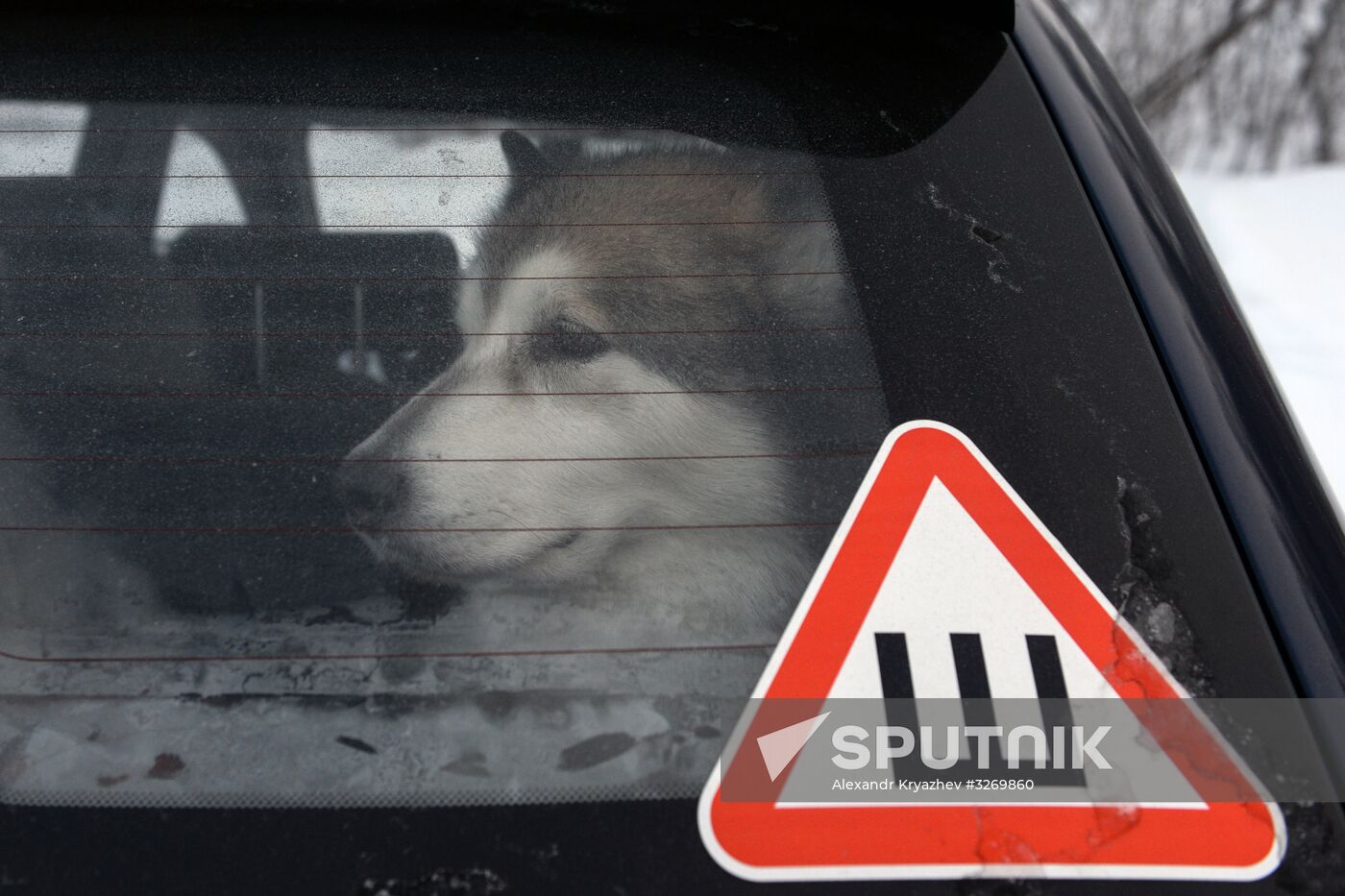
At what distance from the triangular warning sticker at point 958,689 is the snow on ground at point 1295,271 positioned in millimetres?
2567

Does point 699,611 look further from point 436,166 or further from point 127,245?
point 127,245

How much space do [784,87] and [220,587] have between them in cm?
75

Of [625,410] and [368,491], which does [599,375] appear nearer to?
[625,410]

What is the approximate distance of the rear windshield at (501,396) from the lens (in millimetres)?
878

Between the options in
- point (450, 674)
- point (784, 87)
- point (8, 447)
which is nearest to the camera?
point (450, 674)

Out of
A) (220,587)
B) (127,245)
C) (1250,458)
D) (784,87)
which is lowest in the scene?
(220,587)

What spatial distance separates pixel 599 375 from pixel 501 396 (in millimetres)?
119

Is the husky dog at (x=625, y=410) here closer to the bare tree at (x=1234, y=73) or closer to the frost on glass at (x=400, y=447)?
the frost on glass at (x=400, y=447)

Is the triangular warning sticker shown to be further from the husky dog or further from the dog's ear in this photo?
the dog's ear

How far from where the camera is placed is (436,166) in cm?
114

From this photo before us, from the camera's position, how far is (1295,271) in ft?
14.7

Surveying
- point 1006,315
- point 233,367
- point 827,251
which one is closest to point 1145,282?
point 1006,315

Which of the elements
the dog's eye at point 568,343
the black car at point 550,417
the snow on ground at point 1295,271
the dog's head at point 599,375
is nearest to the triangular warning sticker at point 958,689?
the black car at point 550,417

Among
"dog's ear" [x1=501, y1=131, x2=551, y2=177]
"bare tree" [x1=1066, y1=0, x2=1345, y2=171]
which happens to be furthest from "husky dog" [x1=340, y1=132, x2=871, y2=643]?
"bare tree" [x1=1066, y1=0, x2=1345, y2=171]
